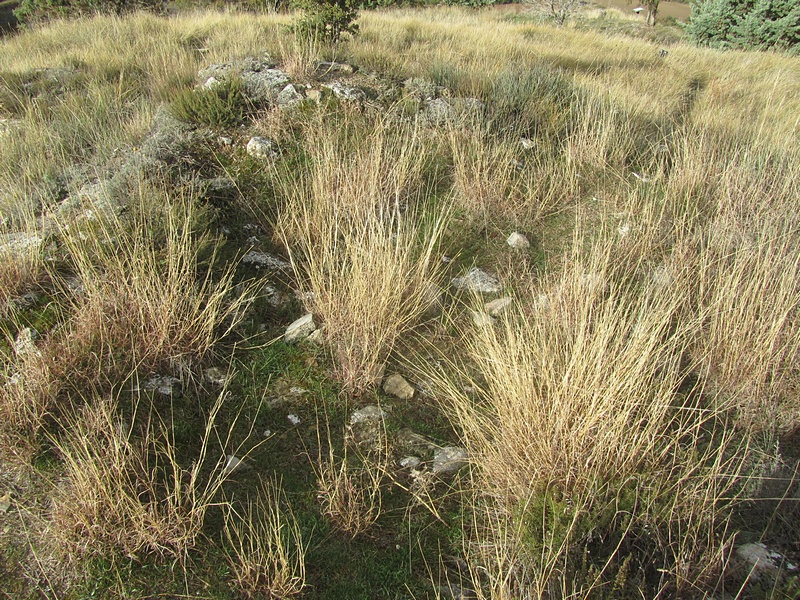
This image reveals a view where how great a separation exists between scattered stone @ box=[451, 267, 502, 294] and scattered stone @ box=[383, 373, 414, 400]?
3.37 ft

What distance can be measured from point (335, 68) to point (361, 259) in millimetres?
4294

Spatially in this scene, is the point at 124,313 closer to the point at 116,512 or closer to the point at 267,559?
the point at 116,512

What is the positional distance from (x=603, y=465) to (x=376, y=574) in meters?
1.12

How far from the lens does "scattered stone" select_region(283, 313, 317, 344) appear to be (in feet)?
11.4

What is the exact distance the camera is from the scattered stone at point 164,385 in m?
2.94

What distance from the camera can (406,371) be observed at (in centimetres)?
334

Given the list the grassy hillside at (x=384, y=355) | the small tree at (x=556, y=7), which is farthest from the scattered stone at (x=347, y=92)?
the small tree at (x=556, y=7)

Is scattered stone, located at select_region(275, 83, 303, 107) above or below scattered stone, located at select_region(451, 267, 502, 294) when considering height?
above

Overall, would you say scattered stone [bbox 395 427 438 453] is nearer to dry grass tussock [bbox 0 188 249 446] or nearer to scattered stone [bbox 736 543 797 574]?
dry grass tussock [bbox 0 188 249 446]

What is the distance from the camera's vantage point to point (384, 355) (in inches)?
132

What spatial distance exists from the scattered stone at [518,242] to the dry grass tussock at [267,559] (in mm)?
2972

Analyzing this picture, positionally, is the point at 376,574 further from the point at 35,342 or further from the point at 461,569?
the point at 35,342

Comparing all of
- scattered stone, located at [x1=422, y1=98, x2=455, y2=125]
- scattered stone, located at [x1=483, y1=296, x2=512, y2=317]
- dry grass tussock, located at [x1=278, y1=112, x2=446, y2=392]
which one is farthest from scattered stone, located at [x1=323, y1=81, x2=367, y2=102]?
scattered stone, located at [x1=483, y1=296, x2=512, y2=317]

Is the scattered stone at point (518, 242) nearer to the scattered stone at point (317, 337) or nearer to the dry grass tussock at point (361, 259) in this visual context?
the dry grass tussock at point (361, 259)
